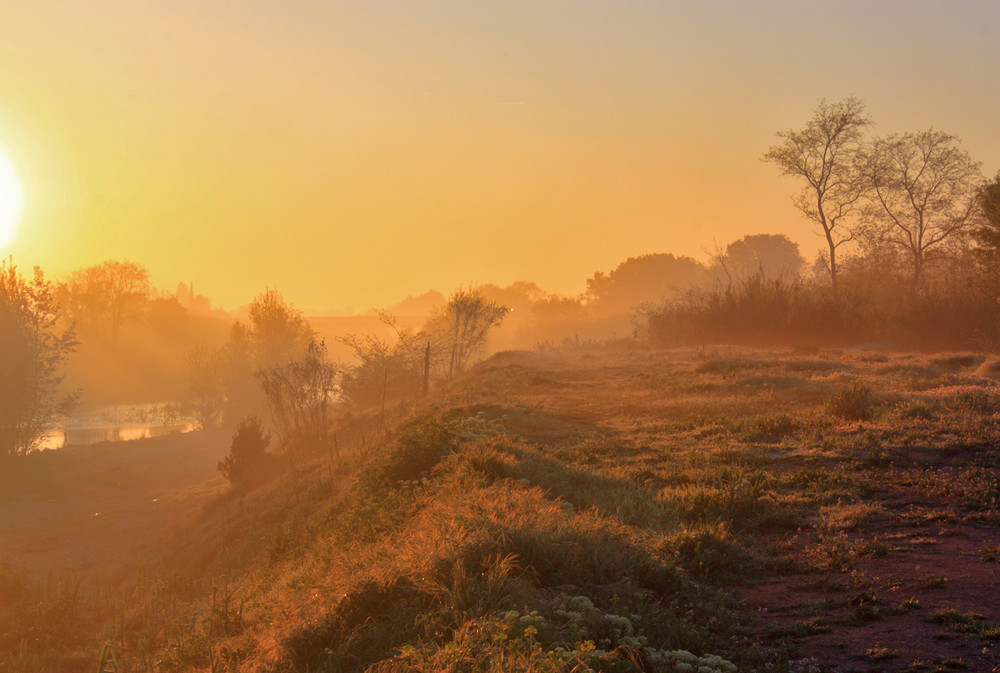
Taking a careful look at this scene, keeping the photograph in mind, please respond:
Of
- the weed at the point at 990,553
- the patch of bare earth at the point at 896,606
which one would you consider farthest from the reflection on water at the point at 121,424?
the weed at the point at 990,553

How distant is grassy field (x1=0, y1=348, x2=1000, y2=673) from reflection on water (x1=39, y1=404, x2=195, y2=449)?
1359 inches

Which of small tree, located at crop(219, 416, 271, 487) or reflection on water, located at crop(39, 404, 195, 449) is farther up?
small tree, located at crop(219, 416, 271, 487)

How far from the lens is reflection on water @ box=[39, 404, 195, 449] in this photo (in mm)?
46938

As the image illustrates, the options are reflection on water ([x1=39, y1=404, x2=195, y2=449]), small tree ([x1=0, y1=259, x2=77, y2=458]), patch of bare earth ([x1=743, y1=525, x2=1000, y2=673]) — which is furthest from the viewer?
reflection on water ([x1=39, y1=404, x2=195, y2=449])

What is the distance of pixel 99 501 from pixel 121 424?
2931 centimetres

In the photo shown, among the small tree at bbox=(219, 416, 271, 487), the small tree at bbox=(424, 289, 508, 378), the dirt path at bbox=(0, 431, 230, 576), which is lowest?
the dirt path at bbox=(0, 431, 230, 576)

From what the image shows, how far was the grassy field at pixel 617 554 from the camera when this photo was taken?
493 cm

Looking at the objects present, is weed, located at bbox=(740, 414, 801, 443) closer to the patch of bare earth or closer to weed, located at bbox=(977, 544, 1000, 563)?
the patch of bare earth

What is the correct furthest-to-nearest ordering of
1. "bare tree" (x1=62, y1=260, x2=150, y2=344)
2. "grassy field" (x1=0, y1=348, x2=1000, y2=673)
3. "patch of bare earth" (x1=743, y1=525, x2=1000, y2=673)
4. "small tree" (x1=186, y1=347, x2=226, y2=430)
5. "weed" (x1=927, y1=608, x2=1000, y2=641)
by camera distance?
"bare tree" (x1=62, y1=260, x2=150, y2=344)
"small tree" (x1=186, y1=347, x2=226, y2=430)
"grassy field" (x1=0, y1=348, x2=1000, y2=673)
"weed" (x1=927, y1=608, x2=1000, y2=641)
"patch of bare earth" (x1=743, y1=525, x2=1000, y2=673)

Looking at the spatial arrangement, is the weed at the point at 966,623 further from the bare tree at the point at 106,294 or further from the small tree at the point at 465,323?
the bare tree at the point at 106,294

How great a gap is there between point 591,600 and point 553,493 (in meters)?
3.70

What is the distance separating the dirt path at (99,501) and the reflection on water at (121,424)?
32.1ft

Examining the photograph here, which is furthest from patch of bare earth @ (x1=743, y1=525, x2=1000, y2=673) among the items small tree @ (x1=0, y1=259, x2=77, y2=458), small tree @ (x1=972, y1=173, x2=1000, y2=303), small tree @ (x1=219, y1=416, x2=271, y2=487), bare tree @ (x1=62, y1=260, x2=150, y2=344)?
bare tree @ (x1=62, y1=260, x2=150, y2=344)

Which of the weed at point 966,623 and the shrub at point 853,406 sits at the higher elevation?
the shrub at point 853,406
